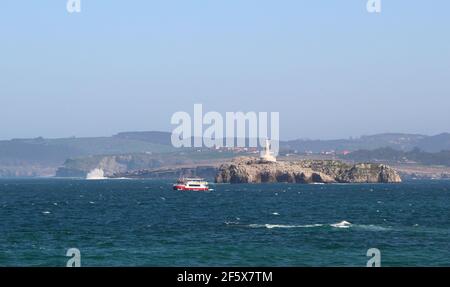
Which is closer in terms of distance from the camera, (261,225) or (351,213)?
(261,225)

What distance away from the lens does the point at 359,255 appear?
7462 cm

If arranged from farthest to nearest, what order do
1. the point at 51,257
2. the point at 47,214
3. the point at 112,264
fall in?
the point at 47,214, the point at 51,257, the point at 112,264

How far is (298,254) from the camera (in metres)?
75.5

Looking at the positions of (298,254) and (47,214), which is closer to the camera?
(298,254)

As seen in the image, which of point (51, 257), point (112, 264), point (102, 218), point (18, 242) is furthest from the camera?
point (102, 218)
